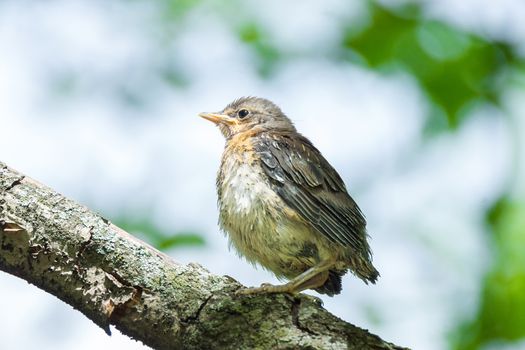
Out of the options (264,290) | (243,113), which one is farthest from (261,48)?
(264,290)

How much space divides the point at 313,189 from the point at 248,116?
1.90 meters

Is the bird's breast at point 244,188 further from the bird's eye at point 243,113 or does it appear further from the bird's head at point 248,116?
the bird's eye at point 243,113

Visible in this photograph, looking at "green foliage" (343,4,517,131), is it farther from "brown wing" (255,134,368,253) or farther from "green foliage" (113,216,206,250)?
"green foliage" (113,216,206,250)

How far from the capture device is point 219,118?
7.17m

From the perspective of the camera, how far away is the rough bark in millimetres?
3811

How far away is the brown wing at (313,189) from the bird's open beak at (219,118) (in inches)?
49.7

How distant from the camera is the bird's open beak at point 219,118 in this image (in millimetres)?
7129

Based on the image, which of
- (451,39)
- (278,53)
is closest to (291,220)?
(451,39)

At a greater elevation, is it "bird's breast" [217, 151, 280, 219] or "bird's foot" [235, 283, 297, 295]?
"bird's breast" [217, 151, 280, 219]

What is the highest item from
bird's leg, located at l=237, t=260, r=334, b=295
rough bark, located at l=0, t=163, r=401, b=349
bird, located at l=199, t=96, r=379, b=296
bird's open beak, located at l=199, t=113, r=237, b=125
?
bird's open beak, located at l=199, t=113, r=237, b=125

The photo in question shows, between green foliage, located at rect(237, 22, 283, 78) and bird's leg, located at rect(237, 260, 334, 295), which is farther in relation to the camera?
green foliage, located at rect(237, 22, 283, 78)

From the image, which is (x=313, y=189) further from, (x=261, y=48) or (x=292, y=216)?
(x=261, y=48)

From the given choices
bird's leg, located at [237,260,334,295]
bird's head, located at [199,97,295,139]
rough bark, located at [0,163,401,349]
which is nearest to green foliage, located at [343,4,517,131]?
bird's head, located at [199,97,295,139]

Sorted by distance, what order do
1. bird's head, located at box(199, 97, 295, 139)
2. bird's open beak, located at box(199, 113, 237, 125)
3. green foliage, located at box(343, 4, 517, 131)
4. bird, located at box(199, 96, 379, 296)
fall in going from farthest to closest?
bird's open beak, located at box(199, 113, 237, 125) < bird's head, located at box(199, 97, 295, 139) < green foliage, located at box(343, 4, 517, 131) < bird, located at box(199, 96, 379, 296)
